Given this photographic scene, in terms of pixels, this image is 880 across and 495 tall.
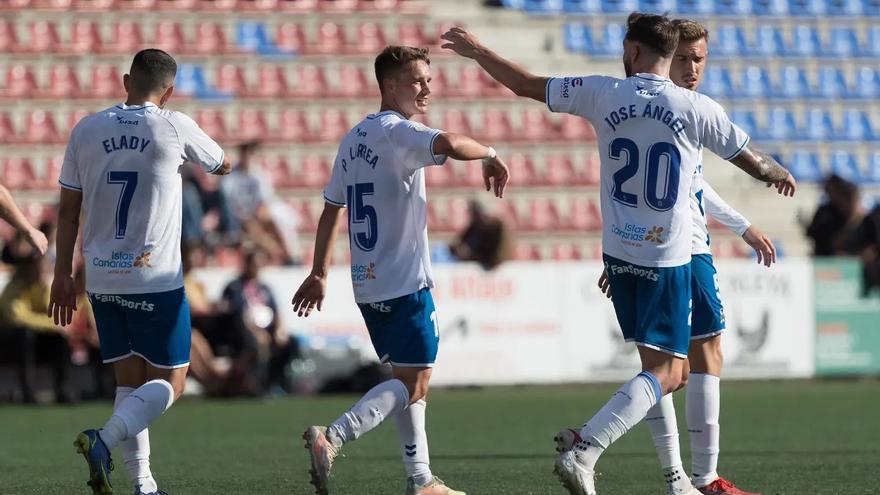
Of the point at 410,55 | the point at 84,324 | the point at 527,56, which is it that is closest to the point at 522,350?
the point at 84,324

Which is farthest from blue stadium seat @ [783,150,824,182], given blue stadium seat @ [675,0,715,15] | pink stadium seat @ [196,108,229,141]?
pink stadium seat @ [196,108,229,141]

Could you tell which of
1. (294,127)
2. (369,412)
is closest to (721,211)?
(369,412)

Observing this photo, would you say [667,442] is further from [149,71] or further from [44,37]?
[44,37]

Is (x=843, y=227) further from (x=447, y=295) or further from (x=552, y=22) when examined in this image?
(x=552, y=22)

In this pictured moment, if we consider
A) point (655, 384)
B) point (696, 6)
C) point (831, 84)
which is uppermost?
point (696, 6)

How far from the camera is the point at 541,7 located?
2280 cm

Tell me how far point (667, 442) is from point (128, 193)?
2.54m

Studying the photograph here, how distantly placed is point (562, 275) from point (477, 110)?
5238 mm

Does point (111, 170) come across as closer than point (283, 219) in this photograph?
Yes

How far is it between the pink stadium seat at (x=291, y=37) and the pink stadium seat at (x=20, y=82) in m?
3.31

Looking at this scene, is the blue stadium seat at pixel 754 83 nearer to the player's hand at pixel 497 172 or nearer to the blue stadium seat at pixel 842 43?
the blue stadium seat at pixel 842 43

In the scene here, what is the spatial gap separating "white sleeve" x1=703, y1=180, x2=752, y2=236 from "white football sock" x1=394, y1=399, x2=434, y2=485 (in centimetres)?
168

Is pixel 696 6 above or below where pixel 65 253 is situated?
above

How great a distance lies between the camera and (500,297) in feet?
54.3
